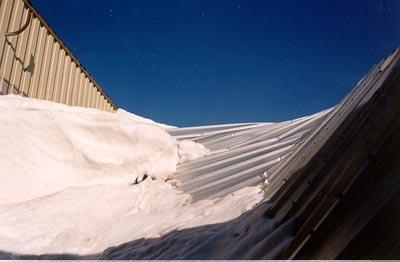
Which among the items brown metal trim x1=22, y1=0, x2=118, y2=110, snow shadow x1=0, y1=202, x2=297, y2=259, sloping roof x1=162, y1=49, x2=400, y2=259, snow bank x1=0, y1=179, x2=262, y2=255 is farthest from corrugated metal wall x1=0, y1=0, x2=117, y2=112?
sloping roof x1=162, y1=49, x2=400, y2=259

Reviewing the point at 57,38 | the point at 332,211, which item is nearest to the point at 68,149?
the point at 57,38

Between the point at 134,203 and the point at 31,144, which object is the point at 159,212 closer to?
the point at 134,203

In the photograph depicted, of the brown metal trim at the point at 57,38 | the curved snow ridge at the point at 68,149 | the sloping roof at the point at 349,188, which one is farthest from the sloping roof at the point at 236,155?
the brown metal trim at the point at 57,38

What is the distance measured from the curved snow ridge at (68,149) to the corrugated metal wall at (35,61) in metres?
0.80

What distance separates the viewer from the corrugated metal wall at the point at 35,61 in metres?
4.12

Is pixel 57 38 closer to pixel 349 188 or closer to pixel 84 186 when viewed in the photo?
pixel 84 186

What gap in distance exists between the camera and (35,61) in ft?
15.5

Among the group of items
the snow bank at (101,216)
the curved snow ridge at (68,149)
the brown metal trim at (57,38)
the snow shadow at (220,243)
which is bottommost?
the snow shadow at (220,243)

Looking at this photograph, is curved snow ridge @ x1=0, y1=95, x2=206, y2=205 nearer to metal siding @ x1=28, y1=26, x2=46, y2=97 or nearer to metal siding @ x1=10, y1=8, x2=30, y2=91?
metal siding @ x1=10, y1=8, x2=30, y2=91

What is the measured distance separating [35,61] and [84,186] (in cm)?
205

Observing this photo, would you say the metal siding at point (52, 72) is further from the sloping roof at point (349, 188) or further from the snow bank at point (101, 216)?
the sloping roof at point (349, 188)

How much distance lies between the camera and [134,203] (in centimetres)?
348

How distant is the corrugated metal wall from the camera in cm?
412

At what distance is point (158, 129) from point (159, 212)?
1300 mm
